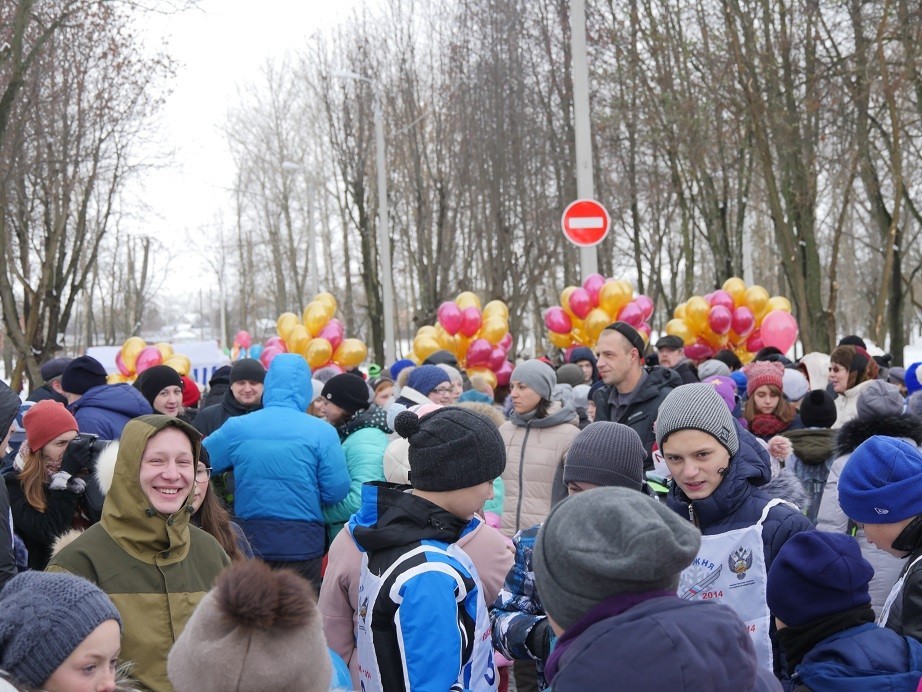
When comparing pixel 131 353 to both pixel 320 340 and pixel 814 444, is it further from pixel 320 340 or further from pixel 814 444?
pixel 814 444

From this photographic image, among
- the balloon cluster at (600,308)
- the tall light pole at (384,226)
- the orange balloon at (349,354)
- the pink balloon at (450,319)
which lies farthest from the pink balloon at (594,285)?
the tall light pole at (384,226)

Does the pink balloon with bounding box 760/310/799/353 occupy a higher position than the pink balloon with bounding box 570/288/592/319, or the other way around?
the pink balloon with bounding box 570/288/592/319

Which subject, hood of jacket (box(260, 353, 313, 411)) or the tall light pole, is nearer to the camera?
hood of jacket (box(260, 353, 313, 411))

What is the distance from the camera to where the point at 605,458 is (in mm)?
3572

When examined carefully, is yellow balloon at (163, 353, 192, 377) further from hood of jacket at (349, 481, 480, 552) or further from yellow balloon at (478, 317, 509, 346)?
hood of jacket at (349, 481, 480, 552)

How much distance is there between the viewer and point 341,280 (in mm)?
51906

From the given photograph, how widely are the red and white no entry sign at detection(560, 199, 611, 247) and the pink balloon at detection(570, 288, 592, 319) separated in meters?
3.35

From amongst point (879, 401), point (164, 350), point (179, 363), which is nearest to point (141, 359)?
point (179, 363)

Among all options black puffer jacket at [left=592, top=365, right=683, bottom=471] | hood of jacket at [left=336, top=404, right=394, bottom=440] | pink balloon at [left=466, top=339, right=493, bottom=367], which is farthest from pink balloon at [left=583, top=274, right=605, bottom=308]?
black puffer jacket at [left=592, top=365, right=683, bottom=471]

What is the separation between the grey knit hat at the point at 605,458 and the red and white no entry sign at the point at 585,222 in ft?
24.4

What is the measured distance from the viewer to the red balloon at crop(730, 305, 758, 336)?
16188mm

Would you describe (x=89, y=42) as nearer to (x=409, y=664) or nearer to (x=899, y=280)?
(x=899, y=280)

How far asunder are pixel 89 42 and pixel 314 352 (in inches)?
402

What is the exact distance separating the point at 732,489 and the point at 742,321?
43.4 feet
